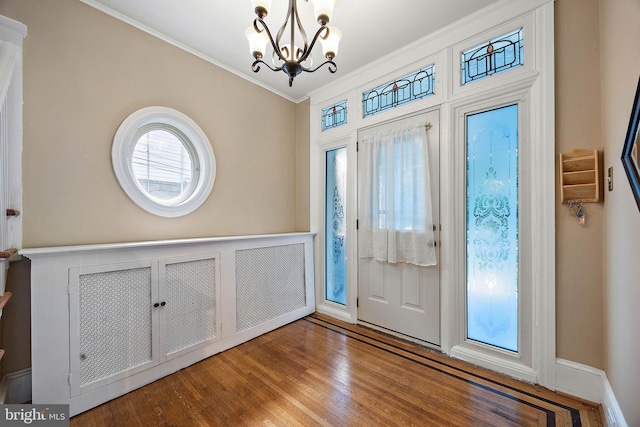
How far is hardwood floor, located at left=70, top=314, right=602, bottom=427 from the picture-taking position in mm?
1570

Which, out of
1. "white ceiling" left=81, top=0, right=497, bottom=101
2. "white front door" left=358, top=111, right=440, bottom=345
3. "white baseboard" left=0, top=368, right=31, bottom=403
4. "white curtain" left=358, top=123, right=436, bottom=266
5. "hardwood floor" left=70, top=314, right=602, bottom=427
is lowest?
"hardwood floor" left=70, top=314, right=602, bottom=427

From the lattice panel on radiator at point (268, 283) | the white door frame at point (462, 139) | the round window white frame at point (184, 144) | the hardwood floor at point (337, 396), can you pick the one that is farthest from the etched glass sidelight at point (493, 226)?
the round window white frame at point (184, 144)

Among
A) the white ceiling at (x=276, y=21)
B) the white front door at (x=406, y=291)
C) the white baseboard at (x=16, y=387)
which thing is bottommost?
the white baseboard at (x=16, y=387)

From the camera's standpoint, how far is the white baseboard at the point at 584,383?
1.57 metres

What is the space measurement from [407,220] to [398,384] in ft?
4.54

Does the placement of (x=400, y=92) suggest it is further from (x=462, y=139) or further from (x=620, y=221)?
(x=620, y=221)

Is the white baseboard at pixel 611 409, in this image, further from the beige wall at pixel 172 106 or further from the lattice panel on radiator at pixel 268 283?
the lattice panel on radiator at pixel 268 283

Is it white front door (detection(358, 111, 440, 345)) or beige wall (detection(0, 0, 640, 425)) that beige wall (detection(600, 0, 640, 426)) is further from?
white front door (detection(358, 111, 440, 345))

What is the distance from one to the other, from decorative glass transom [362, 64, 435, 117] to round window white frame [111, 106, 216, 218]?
180 cm

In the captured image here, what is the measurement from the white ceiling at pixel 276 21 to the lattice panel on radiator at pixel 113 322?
2.08 m

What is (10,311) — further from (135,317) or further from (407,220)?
A: (407,220)

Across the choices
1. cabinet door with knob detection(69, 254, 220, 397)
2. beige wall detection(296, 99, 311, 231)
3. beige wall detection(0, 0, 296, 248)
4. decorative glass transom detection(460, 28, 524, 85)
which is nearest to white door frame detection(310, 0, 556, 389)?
decorative glass transom detection(460, 28, 524, 85)

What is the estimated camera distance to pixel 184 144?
260cm

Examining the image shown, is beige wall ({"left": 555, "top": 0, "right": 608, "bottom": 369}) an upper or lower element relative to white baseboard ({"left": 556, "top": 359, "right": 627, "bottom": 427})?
upper
